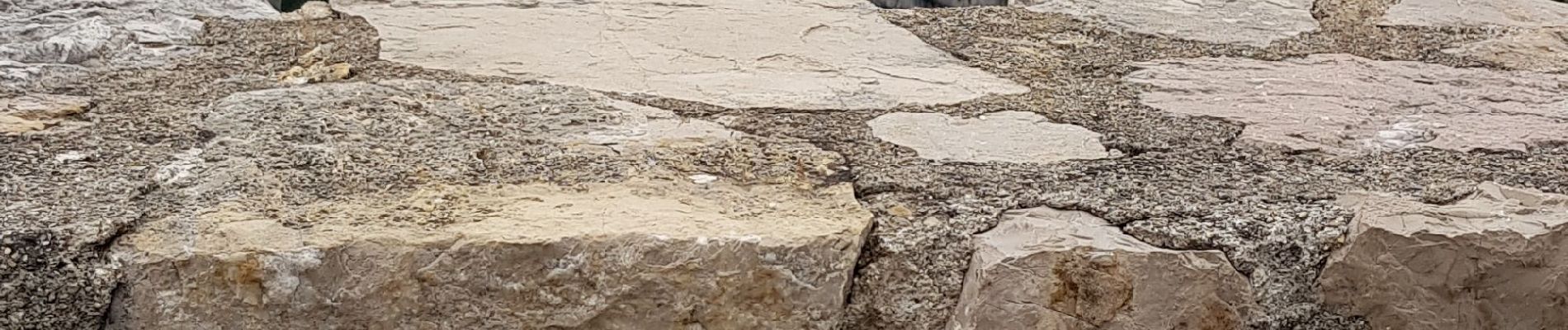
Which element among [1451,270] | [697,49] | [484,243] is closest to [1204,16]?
[697,49]

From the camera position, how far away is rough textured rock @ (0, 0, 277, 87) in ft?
5.75

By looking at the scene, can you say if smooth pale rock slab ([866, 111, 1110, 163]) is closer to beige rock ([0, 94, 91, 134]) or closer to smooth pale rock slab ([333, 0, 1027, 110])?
smooth pale rock slab ([333, 0, 1027, 110])

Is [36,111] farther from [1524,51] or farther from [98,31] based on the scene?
[1524,51]

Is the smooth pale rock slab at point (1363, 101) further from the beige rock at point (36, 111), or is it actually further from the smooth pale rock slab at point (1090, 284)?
the beige rock at point (36, 111)

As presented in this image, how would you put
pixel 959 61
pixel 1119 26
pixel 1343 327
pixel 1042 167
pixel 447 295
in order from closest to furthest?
pixel 447 295 < pixel 1343 327 < pixel 1042 167 < pixel 959 61 < pixel 1119 26

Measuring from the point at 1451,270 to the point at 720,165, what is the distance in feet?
2.11

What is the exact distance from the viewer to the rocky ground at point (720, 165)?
1229mm

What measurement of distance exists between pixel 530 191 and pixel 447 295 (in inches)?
5.6

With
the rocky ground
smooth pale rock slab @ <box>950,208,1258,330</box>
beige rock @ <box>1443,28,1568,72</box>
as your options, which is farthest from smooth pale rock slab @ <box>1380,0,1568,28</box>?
smooth pale rock slab @ <box>950,208,1258,330</box>

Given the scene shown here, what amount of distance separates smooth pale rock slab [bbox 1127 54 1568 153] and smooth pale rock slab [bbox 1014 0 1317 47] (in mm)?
145

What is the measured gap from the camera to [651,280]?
125 cm

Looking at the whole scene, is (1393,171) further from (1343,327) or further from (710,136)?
(710,136)

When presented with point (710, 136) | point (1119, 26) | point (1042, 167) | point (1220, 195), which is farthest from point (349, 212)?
point (1119, 26)

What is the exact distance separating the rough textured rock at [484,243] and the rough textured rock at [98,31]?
415mm
